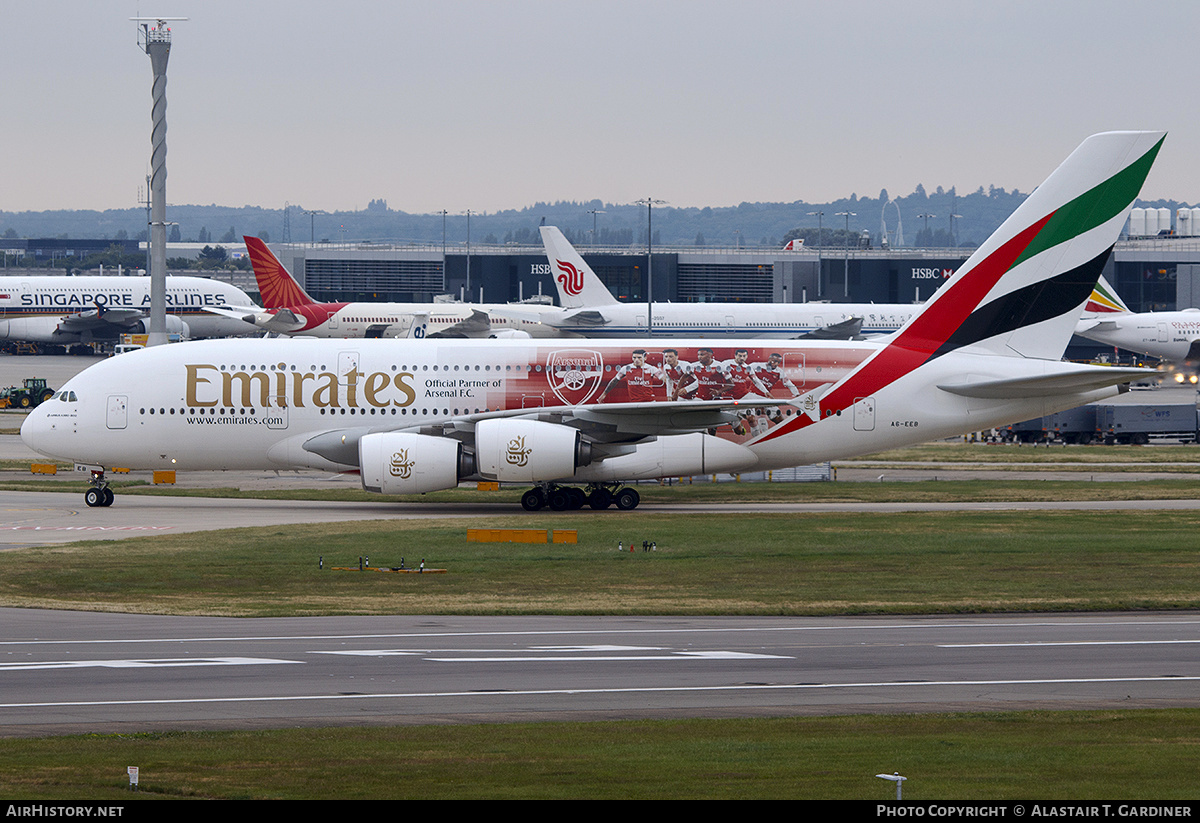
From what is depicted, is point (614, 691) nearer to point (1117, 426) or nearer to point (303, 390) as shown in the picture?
point (303, 390)

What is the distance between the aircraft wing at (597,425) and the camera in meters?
40.3

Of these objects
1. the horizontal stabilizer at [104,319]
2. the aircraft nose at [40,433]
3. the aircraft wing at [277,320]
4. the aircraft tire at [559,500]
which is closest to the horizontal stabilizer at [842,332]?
the aircraft wing at [277,320]

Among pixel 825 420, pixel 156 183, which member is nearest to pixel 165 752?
pixel 825 420

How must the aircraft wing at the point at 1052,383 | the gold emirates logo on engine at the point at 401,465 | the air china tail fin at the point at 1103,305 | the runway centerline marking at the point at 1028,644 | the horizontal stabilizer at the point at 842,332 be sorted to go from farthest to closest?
the air china tail fin at the point at 1103,305 → the horizontal stabilizer at the point at 842,332 → the gold emirates logo on engine at the point at 401,465 → the aircraft wing at the point at 1052,383 → the runway centerline marking at the point at 1028,644

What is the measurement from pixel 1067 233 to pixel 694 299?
12213 cm

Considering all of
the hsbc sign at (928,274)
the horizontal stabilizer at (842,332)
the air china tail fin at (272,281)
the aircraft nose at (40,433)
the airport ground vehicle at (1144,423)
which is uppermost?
the hsbc sign at (928,274)

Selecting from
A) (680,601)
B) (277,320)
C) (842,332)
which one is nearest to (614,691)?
(680,601)

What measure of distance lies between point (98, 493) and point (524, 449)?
44.8 feet

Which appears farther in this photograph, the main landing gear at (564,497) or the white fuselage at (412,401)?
the main landing gear at (564,497)

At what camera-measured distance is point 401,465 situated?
3950 centimetres

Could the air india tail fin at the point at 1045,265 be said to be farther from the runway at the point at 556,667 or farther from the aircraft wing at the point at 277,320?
the aircraft wing at the point at 277,320

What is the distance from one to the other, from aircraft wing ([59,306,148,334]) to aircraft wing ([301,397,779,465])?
80.5 m

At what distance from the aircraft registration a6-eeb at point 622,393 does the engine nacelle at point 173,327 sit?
240 feet

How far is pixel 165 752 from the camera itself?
14.6 metres
